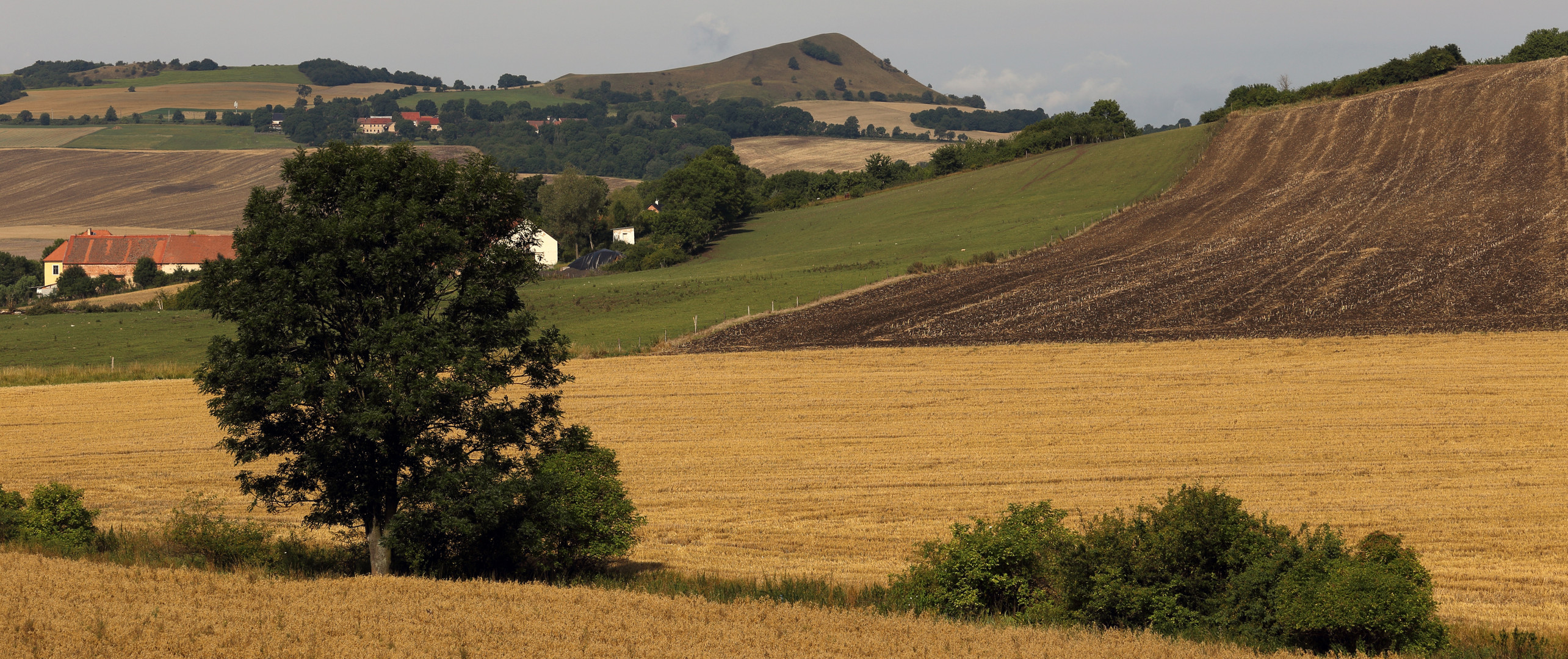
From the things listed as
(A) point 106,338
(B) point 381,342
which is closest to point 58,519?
(B) point 381,342

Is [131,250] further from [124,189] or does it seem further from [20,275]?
[124,189]

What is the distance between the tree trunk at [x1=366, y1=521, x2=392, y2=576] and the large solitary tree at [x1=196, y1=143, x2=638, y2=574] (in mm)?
33

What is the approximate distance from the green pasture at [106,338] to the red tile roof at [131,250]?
42.6 meters

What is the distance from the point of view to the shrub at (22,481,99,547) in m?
21.4

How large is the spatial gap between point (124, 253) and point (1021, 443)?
113 metres

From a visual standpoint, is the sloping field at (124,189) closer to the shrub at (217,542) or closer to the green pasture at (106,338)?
the green pasture at (106,338)

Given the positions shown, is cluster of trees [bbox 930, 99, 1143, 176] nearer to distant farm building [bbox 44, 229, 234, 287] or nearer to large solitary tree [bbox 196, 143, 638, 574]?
distant farm building [bbox 44, 229, 234, 287]

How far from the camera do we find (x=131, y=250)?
115750 mm

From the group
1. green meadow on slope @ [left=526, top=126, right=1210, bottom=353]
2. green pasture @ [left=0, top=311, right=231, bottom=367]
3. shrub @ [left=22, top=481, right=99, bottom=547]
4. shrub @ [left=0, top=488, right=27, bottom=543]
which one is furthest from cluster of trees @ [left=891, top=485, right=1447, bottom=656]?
green pasture @ [left=0, top=311, right=231, bottom=367]

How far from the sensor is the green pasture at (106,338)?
178 ft

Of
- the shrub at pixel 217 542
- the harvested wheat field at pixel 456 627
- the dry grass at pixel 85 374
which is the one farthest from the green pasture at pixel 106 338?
Result: the harvested wheat field at pixel 456 627

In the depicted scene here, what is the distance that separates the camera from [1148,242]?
73375mm

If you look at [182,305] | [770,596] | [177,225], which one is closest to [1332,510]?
[770,596]

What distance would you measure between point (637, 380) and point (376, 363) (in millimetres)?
25592
